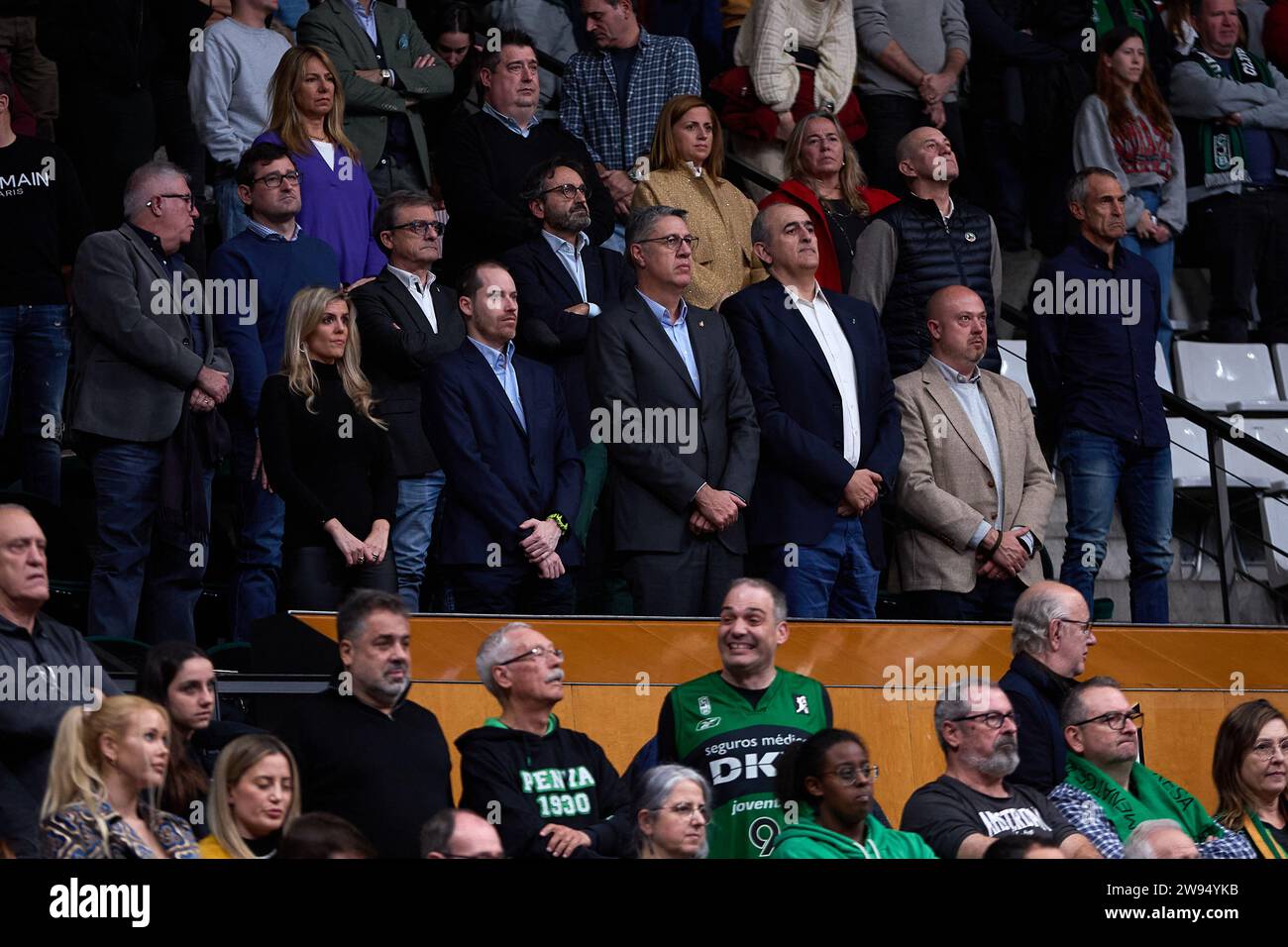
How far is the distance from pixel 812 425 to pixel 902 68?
326 centimetres

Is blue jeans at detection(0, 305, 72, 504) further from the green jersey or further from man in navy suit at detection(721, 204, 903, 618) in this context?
the green jersey

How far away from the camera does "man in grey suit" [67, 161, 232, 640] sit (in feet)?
27.8

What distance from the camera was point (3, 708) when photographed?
6434 millimetres

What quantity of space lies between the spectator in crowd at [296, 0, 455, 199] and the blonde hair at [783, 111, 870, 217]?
171 centimetres

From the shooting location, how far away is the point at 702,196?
10133mm

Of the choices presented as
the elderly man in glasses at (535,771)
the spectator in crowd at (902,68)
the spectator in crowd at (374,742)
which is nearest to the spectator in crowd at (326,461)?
the spectator in crowd at (374,742)

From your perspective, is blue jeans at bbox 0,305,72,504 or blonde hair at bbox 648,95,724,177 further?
blonde hair at bbox 648,95,724,177

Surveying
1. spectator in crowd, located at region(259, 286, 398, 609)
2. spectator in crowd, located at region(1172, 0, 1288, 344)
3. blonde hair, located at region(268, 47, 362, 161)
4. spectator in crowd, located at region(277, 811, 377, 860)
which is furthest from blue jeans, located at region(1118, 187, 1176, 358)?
spectator in crowd, located at region(277, 811, 377, 860)

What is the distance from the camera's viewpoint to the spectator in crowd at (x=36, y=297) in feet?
31.2

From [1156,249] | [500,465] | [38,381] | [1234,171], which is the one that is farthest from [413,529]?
[1234,171]

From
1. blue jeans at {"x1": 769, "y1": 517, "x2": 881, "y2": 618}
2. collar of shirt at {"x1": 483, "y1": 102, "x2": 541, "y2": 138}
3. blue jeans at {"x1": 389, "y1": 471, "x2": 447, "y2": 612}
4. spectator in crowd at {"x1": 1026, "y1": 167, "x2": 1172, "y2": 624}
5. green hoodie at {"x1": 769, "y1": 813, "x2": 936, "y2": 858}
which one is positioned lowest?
green hoodie at {"x1": 769, "y1": 813, "x2": 936, "y2": 858}
